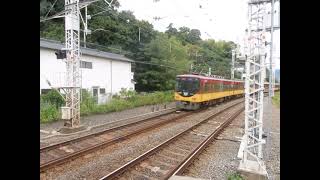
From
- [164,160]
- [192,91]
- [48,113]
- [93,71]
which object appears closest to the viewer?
[164,160]

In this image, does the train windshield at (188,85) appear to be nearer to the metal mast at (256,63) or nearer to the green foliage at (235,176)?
the metal mast at (256,63)

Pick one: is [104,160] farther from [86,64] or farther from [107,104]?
[86,64]

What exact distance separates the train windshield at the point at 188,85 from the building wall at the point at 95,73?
17.8 ft

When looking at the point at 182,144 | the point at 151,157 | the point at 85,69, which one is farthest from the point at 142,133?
the point at 85,69

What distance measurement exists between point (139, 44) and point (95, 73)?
29.6 feet

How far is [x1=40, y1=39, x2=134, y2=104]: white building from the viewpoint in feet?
58.1

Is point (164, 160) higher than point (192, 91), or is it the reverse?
point (192, 91)

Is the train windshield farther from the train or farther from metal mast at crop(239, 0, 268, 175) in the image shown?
metal mast at crop(239, 0, 268, 175)

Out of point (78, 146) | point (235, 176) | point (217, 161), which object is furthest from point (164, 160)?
point (78, 146)

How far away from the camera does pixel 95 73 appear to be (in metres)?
21.9

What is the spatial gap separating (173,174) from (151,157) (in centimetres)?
157
